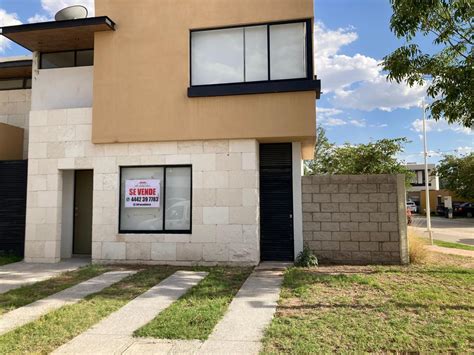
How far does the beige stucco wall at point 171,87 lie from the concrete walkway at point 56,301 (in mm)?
3573

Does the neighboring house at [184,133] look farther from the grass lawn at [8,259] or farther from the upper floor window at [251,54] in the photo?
the grass lawn at [8,259]

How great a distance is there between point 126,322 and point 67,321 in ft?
2.66

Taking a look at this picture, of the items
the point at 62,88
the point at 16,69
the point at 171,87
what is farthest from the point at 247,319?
the point at 16,69

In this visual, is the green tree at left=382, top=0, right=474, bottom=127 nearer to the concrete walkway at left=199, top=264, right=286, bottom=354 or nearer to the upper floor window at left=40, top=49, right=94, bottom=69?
the concrete walkway at left=199, top=264, right=286, bottom=354

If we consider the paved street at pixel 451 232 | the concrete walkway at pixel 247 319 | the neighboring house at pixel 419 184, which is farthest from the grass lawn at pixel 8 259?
the neighboring house at pixel 419 184

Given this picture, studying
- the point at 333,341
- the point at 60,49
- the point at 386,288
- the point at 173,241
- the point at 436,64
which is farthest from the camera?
the point at 60,49

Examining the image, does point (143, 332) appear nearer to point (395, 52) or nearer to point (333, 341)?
point (333, 341)

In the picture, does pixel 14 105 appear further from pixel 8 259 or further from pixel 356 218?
pixel 356 218

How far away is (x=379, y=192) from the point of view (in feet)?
30.3

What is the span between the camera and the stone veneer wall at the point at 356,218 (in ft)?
29.8

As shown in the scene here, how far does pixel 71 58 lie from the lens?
10984 mm

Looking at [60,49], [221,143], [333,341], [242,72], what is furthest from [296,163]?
[60,49]

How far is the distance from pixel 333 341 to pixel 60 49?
10.8 meters

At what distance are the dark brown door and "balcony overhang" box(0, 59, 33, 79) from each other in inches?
156
